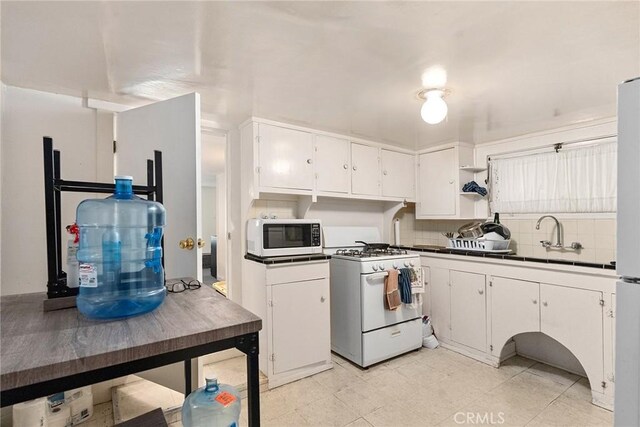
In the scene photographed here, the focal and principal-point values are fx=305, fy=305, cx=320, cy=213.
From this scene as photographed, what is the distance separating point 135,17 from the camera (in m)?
1.30

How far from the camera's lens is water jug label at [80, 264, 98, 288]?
0.84m

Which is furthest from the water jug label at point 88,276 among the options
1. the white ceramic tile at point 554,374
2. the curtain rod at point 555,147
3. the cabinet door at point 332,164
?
the curtain rod at point 555,147

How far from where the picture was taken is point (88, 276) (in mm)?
845

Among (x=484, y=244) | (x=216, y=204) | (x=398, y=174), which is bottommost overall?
(x=484, y=244)

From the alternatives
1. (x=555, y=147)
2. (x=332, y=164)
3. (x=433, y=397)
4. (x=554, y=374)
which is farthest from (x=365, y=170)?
(x=554, y=374)

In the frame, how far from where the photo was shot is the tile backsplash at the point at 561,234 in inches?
102

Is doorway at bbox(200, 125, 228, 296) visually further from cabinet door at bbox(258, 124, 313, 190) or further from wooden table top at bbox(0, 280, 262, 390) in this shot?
wooden table top at bbox(0, 280, 262, 390)

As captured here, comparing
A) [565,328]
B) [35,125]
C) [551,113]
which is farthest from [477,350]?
[35,125]

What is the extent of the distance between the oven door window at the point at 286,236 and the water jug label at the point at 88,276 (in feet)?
5.58

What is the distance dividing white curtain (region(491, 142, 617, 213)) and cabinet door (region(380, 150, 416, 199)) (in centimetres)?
88

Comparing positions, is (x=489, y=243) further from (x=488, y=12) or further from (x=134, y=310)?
(x=134, y=310)

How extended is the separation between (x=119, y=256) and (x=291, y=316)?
66.9 inches

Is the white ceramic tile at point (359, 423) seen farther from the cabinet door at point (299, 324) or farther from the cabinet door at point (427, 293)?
the cabinet door at point (427, 293)

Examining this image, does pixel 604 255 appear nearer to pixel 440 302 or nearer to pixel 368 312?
pixel 440 302
